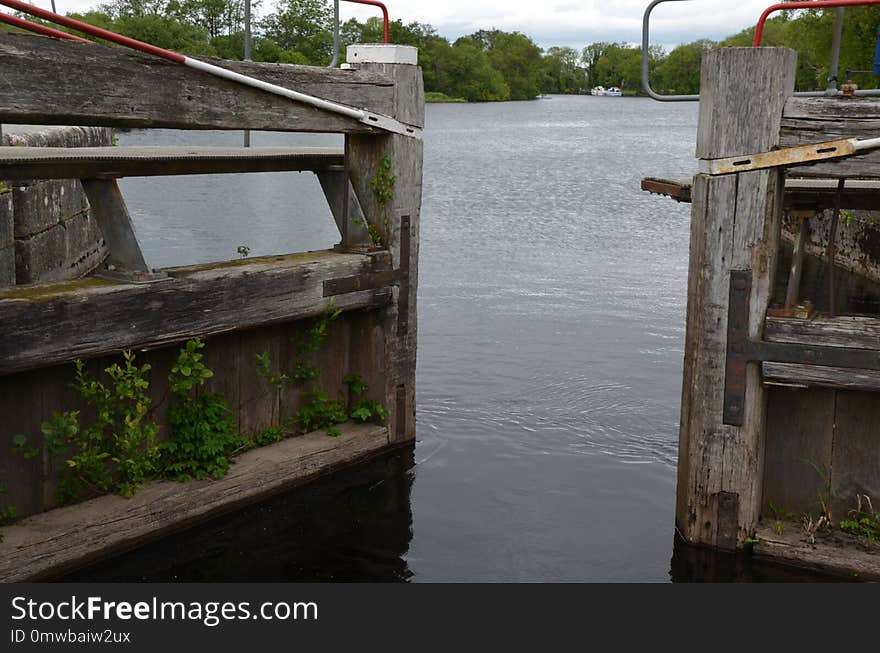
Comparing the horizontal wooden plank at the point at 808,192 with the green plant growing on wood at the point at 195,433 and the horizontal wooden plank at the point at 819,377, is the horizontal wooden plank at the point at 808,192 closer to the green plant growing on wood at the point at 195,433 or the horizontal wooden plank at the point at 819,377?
the horizontal wooden plank at the point at 819,377

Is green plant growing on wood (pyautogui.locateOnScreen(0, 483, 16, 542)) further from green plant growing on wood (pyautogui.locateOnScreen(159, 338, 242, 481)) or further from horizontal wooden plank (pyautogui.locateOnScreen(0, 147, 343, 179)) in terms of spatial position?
horizontal wooden plank (pyautogui.locateOnScreen(0, 147, 343, 179))

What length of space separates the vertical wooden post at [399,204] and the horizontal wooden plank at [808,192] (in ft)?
6.40

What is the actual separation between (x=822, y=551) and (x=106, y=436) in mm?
4116

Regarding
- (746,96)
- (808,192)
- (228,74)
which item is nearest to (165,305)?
(228,74)

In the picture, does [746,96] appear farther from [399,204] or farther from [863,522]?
[399,204]

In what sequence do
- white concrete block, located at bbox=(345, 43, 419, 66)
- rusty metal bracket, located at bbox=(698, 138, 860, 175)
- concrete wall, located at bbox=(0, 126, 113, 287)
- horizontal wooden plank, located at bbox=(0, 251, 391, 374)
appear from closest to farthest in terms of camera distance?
1. horizontal wooden plank, located at bbox=(0, 251, 391, 374)
2. rusty metal bracket, located at bbox=(698, 138, 860, 175)
3. white concrete block, located at bbox=(345, 43, 419, 66)
4. concrete wall, located at bbox=(0, 126, 113, 287)

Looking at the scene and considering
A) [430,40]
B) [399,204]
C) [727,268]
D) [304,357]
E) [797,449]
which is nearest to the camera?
[727,268]

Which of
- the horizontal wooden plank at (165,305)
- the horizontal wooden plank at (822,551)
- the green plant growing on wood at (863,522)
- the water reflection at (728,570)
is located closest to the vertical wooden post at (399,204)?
the horizontal wooden plank at (165,305)

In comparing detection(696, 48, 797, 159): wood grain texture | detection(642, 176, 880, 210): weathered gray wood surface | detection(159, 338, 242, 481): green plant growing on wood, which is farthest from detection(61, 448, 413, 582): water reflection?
detection(696, 48, 797, 159): wood grain texture

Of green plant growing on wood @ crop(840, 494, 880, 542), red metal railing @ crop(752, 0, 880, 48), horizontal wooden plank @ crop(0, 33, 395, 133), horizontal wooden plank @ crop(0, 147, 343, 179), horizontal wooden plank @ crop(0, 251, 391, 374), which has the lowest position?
green plant growing on wood @ crop(840, 494, 880, 542)

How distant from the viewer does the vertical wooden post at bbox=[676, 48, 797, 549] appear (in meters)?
5.62

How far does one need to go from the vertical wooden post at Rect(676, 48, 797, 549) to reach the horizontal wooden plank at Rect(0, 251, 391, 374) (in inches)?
96.3

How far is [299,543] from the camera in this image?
6.68 meters
